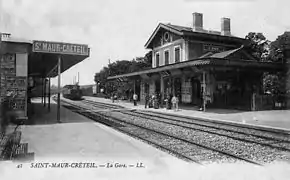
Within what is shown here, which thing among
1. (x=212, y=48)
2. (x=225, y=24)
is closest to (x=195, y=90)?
(x=212, y=48)

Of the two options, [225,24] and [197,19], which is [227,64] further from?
[197,19]

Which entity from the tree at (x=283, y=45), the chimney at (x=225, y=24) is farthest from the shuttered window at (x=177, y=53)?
the tree at (x=283, y=45)

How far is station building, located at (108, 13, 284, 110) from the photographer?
14.2 meters

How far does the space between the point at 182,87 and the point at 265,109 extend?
6.50m

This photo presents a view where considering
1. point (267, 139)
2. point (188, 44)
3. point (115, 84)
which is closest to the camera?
point (267, 139)

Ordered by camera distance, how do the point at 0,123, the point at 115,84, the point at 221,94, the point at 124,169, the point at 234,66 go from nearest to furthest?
the point at 124,169 → the point at 0,123 → the point at 234,66 → the point at 221,94 → the point at 115,84

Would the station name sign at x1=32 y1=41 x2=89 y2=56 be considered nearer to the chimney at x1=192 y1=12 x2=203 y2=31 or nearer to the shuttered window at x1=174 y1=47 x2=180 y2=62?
the chimney at x1=192 y1=12 x2=203 y2=31

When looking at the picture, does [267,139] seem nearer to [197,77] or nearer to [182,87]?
[197,77]

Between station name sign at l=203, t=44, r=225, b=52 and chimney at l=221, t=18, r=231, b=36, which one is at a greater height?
station name sign at l=203, t=44, r=225, b=52

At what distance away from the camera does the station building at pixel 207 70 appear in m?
14.2

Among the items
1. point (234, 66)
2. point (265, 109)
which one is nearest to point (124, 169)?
point (234, 66)

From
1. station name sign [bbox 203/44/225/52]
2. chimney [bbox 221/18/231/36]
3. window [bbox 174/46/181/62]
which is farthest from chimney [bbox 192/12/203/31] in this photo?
window [bbox 174/46/181/62]

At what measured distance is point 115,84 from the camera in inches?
1171

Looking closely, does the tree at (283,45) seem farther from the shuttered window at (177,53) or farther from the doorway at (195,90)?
the shuttered window at (177,53)
